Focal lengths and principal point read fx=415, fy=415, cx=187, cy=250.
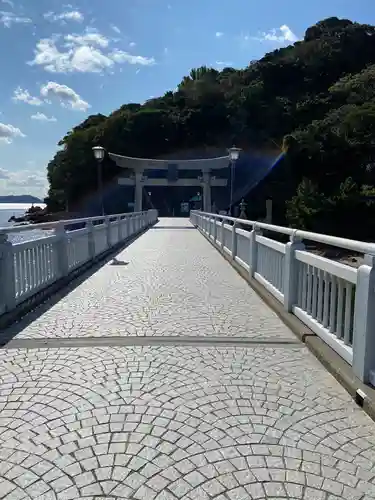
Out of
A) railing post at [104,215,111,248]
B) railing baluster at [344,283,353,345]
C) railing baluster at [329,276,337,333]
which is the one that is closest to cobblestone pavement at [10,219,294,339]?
railing baluster at [329,276,337,333]

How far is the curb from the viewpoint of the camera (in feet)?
9.58

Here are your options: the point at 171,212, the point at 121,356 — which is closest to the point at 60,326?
the point at 121,356

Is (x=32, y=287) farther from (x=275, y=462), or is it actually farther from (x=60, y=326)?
(x=275, y=462)

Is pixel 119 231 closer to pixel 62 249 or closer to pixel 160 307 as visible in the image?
pixel 62 249

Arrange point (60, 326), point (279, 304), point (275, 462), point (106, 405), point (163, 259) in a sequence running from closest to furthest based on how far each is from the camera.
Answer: point (275, 462), point (106, 405), point (60, 326), point (279, 304), point (163, 259)

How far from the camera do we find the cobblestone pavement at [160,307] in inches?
185

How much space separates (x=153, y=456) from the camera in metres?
2.33

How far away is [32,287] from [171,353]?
3.02 m

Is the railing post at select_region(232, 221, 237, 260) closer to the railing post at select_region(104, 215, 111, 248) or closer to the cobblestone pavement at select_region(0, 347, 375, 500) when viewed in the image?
the railing post at select_region(104, 215, 111, 248)

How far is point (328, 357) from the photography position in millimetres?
3664

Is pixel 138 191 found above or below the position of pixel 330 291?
above

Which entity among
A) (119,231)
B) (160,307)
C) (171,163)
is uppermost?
(171,163)

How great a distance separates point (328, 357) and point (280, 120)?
2883 inches

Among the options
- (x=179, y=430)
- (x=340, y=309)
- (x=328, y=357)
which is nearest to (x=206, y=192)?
(x=340, y=309)
